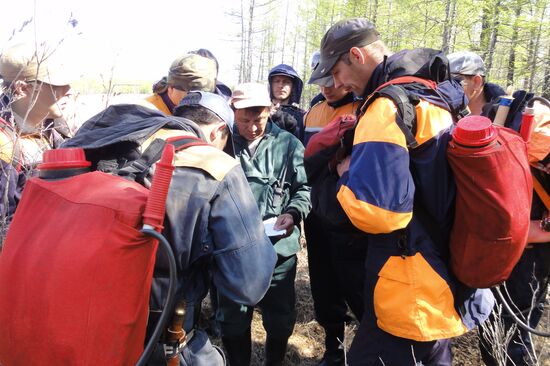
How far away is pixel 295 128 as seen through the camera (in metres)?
3.84

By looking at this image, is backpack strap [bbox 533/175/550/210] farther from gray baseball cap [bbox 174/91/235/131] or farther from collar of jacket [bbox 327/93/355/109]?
gray baseball cap [bbox 174/91/235/131]

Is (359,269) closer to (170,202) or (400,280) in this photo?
(400,280)

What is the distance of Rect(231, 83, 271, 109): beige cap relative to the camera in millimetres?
2793

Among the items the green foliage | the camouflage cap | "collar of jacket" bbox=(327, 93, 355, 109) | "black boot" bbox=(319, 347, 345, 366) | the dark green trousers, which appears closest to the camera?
the dark green trousers

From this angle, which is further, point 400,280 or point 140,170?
point 400,280

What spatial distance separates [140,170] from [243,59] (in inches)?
958

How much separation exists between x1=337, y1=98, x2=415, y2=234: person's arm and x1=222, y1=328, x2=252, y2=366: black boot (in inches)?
65.1

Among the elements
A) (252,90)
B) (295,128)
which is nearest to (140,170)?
(252,90)

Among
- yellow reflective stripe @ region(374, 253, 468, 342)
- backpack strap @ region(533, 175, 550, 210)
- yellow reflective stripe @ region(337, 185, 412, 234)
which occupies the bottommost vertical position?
yellow reflective stripe @ region(374, 253, 468, 342)

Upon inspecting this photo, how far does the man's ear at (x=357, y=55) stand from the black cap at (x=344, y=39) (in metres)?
0.02

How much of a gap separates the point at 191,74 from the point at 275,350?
2202mm

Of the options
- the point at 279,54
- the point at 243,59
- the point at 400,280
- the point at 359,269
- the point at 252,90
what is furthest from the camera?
the point at 279,54

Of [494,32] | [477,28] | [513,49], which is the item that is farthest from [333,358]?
[477,28]

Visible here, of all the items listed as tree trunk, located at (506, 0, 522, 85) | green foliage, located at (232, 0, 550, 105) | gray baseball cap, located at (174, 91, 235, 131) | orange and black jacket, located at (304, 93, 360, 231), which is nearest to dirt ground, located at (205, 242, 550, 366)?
orange and black jacket, located at (304, 93, 360, 231)
